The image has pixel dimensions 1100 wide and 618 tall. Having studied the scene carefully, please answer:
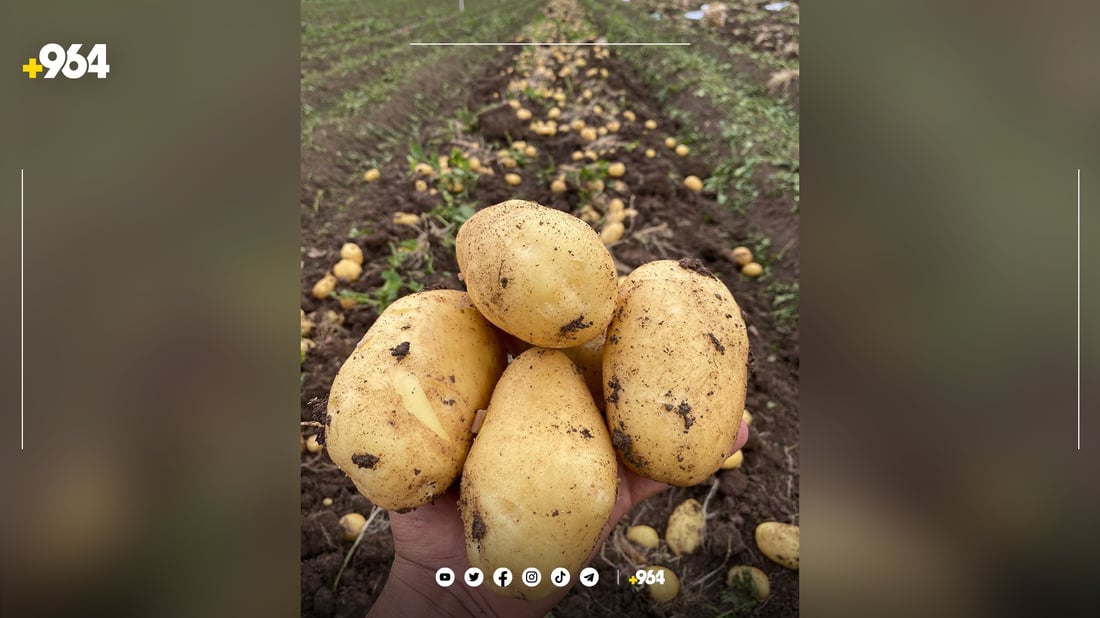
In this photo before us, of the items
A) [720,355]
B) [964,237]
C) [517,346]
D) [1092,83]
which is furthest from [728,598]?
[1092,83]

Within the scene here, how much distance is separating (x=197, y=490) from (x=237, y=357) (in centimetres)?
26

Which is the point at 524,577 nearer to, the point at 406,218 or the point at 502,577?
the point at 502,577

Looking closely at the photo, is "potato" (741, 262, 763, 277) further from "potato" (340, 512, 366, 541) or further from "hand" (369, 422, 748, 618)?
"potato" (340, 512, 366, 541)

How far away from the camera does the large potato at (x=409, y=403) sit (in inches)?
32.3

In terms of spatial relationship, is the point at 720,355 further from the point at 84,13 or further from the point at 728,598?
the point at 84,13

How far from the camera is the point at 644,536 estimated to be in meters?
1.34

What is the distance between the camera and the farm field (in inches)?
48.7

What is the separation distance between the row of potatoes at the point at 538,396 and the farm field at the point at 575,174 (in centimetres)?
22

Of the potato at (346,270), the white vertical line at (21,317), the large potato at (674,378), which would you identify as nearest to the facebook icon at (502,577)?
the large potato at (674,378)

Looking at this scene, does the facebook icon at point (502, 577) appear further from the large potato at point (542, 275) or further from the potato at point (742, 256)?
the potato at point (742, 256)

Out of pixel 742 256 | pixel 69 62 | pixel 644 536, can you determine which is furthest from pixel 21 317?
pixel 742 256

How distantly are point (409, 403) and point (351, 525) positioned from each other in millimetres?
623

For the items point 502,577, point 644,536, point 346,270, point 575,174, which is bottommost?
point 644,536

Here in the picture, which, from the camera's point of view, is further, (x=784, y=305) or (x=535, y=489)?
(x=784, y=305)
